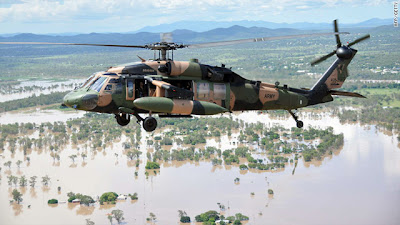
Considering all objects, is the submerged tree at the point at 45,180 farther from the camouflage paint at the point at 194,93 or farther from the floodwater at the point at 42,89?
the camouflage paint at the point at 194,93

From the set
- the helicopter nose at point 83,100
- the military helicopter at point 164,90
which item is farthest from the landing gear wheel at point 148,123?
the helicopter nose at point 83,100

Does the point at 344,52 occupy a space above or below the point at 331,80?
above

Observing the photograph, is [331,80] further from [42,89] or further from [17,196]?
[42,89]

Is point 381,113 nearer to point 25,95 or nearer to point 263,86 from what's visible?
point 25,95

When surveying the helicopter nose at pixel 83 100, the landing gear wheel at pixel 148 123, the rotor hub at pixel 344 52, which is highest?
the rotor hub at pixel 344 52

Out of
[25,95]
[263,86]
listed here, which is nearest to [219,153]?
[25,95]

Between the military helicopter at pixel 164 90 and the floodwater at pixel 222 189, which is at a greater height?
the military helicopter at pixel 164 90

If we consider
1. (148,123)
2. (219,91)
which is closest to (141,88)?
(148,123)
